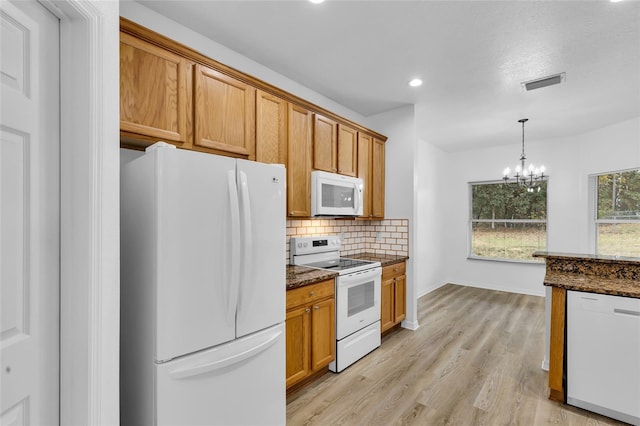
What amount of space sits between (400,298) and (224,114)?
2809 mm

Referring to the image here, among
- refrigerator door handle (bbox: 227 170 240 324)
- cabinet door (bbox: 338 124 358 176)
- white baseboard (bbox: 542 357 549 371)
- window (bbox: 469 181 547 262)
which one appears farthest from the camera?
window (bbox: 469 181 547 262)

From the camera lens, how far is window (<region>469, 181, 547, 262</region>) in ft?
17.7

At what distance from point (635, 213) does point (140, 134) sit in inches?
238

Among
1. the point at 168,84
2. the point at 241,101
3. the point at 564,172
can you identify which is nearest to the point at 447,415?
the point at 241,101

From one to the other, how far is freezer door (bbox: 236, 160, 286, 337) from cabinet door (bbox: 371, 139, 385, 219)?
82.3 inches

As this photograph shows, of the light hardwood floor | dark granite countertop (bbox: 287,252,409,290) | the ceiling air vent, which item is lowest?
the light hardwood floor

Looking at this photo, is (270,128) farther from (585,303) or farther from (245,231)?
(585,303)

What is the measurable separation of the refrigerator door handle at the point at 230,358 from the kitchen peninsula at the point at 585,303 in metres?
2.04

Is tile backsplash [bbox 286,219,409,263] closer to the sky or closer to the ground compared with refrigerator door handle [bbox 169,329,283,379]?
closer to the sky

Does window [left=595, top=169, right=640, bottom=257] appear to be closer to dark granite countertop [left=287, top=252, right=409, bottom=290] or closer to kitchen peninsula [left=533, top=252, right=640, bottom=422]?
kitchen peninsula [left=533, top=252, right=640, bottom=422]

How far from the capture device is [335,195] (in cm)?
313

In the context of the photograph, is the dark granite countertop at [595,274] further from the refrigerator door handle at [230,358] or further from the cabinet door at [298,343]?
the refrigerator door handle at [230,358]

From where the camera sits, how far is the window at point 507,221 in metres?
5.39

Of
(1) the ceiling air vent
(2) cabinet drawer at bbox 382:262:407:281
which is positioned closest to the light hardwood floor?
(2) cabinet drawer at bbox 382:262:407:281
